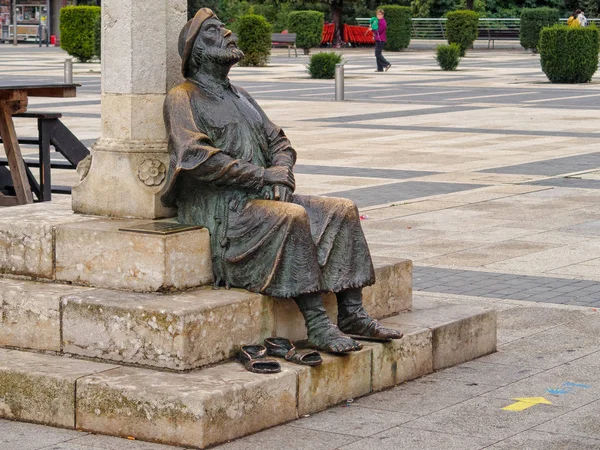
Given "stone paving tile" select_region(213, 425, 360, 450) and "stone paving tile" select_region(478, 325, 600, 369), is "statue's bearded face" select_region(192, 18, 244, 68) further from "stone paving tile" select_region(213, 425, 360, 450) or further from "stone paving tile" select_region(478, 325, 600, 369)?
"stone paving tile" select_region(478, 325, 600, 369)

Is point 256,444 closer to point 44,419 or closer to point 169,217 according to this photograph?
point 44,419

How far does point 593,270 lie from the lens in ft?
29.3

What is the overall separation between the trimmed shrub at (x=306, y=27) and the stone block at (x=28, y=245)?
41.4 metres

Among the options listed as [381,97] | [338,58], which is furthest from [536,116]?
[338,58]

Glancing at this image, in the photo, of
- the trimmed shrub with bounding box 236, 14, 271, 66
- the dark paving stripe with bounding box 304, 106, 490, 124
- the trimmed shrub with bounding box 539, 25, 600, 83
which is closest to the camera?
the dark paving stripe with bounding box 304, 106, 490, 124

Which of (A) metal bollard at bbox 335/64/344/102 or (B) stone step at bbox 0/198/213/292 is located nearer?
(B) stone step at bbox 0/198/213/292

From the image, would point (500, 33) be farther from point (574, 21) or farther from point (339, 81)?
point (339, 81)

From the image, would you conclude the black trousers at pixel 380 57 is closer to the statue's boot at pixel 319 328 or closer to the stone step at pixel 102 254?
the stone step at pixel 102 254

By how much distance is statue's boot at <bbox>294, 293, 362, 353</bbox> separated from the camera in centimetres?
589

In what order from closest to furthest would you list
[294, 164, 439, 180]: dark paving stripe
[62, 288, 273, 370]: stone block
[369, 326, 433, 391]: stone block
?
[62, 288, 273, 370]: stone block, [369, 326, 433, 391]: stone block, [294, 164, 439, 180]: dark paving stripe

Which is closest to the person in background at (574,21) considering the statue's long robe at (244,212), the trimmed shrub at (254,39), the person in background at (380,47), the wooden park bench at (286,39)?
the person in background at (380,47)

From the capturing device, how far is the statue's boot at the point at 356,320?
6.15 meters

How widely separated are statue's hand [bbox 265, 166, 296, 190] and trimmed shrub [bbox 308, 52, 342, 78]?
26.6 metres

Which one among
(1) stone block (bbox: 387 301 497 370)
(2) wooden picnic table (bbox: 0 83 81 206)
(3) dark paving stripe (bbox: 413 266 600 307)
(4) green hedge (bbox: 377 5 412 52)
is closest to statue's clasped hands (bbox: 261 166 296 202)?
(1) stone block (bbox: 387 301 497 370)
